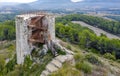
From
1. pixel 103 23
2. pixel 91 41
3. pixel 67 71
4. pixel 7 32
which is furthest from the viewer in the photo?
pixel 103 23

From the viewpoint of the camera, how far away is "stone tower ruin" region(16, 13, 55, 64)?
1617 inches

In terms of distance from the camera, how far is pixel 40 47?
42.8 metres

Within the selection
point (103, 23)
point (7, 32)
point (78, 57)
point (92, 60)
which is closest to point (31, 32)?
point (78, 57)

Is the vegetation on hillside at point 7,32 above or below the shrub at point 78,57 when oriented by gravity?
below

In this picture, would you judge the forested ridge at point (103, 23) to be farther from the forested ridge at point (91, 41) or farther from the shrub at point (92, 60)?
the shrub at point (92, 60)

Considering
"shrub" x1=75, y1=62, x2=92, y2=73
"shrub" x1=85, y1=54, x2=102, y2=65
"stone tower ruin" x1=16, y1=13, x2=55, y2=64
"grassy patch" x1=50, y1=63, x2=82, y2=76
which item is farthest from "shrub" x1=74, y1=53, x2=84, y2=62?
"stone tower ruin" x1=16, y1=13, x2=55, y2=64

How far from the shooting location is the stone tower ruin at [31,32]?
135 feet

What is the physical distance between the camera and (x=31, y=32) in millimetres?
42406

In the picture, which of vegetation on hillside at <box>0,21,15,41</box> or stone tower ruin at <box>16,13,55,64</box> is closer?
stone tower ruin at <box>16,13,55,64</box>

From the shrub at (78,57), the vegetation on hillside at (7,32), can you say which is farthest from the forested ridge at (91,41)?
the shrub at (78,57)

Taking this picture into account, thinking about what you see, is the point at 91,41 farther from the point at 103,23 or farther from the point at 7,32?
the point at 103,23

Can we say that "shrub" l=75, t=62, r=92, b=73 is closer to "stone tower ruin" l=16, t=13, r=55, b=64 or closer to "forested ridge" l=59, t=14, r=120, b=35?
"stone tower ruin" l=16, t=13, r=55, b=64

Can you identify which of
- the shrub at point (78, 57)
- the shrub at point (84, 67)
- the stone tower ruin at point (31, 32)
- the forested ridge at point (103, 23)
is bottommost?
the forested ridge at point (103, 23)

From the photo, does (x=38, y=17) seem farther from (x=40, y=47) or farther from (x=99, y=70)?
(x=99, y=70)
